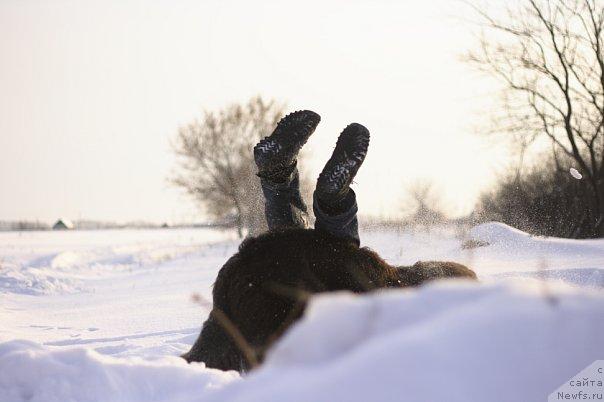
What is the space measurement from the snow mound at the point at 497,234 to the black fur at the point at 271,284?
5281 mm

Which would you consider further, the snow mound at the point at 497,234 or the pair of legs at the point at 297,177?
the snow mound at the point at 497,234

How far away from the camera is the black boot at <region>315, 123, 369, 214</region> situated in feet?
7.95

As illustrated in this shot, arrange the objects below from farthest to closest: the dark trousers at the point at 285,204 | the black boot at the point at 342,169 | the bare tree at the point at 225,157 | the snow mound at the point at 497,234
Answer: the bare tree at the point at 225,157 → the snow mound at the point at 497,234 → the dark trousers at the point at 285,204 → the black boot at the point at 342,169

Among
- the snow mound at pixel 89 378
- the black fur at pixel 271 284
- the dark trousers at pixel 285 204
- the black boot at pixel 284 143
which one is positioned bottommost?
the snow mound at pixel 89 378

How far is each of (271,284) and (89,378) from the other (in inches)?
24.5

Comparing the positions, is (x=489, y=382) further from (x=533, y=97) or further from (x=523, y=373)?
(x=533, y=97)

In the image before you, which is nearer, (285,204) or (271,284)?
(271,284)

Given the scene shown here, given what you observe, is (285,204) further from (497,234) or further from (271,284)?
(497,234)

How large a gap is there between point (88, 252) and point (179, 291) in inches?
615

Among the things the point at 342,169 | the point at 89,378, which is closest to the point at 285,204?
the point at 342,169

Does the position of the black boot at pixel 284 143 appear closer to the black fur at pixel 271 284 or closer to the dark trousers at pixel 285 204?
the dark trousers at pixel 285 204

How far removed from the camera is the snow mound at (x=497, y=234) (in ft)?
23.4

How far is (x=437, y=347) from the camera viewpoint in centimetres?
86

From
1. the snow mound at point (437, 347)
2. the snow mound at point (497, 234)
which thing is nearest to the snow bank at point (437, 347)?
the snow mound at point (437, 347)
